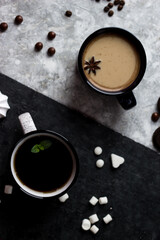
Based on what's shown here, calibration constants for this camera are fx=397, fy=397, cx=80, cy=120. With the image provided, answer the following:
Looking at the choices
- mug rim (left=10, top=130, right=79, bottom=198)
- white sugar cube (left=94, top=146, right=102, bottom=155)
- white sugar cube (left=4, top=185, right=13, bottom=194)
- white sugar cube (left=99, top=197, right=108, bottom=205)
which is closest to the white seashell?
mug rim (left=10, top=130, right=79, bottom=198)

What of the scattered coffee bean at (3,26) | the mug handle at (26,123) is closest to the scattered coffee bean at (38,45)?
the scattered coffee bean at (3,26)

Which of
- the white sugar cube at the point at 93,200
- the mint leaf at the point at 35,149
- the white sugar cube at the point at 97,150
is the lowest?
the white sugar cube at the point at 93,200

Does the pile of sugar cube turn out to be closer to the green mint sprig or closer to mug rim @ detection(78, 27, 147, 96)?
the green mint sprig

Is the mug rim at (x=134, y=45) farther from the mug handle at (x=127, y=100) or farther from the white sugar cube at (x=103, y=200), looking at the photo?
the white sugar cube at (x=103, y=200)

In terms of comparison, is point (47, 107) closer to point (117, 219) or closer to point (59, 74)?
point (59, 74)

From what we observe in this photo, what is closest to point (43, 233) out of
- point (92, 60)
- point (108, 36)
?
point (92, 60)

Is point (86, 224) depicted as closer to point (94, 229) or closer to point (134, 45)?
point (94, 229)

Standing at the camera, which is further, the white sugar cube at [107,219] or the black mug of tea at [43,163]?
the white sugar cube at [107,219]
